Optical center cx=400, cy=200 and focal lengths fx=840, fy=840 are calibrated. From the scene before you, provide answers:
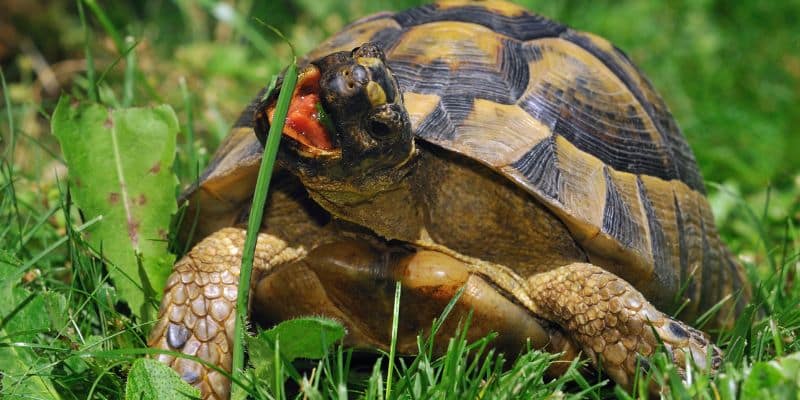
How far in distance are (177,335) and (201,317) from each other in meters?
0.09

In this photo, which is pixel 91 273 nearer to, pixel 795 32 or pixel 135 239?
pixel 135 239

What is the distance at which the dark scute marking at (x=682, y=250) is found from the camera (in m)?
3.05

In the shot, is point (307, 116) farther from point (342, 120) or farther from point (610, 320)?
point (610, 320)

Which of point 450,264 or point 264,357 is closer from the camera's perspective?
point 264,357

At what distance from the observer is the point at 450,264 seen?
101 inches

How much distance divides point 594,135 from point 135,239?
1.59 m

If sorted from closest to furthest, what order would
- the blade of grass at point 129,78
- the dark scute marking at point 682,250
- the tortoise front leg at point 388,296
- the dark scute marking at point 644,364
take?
the dark scute marking at point 644,364 → the tortoise front leg at point 388,296 → the dark scute marking at point 682,250 → the blade of grass at point 129,78

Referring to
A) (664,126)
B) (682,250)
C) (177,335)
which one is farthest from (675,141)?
(177,335)

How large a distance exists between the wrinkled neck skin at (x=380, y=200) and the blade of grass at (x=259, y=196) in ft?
1.08

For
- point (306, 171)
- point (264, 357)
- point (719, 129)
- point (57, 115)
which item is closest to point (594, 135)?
point (306, 171)

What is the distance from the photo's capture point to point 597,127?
2945mm

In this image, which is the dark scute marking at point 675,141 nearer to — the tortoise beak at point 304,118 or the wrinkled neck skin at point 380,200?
the wrinkled neck skin at point 380,200

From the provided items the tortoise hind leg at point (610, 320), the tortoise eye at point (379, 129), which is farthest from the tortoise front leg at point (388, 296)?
the tortoise eye at point (379, 129)

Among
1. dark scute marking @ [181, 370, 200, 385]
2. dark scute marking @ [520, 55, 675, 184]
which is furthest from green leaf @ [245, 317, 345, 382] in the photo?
dark scute marking @ [520, 55, 675, 184]
